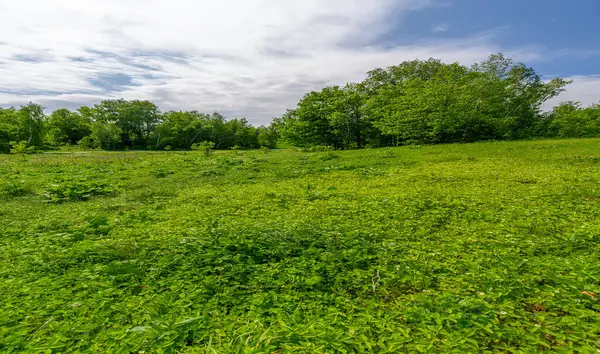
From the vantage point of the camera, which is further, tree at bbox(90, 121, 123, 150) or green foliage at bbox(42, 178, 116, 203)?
tree at bbox(90, 121, 123, 150)

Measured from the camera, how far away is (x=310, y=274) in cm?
418

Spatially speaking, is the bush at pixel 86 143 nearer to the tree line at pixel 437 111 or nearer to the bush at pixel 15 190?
the tree line at pixel 437 111

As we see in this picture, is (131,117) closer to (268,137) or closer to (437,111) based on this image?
(268,137)

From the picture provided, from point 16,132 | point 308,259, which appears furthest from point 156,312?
point 16,132

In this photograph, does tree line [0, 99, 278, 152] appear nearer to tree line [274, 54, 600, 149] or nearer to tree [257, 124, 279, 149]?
tree [257, 124, 279, 149]

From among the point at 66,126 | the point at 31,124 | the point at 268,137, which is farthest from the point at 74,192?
the point at 66,126

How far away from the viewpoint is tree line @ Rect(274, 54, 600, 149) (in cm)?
3106

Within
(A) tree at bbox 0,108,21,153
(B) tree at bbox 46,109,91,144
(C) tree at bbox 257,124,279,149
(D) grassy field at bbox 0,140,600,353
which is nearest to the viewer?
(D) grassy field at bbox 0,140,600,353

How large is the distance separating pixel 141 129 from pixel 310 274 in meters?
78.6

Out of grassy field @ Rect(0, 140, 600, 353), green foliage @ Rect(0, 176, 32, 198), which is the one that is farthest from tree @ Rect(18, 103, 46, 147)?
grassy field @ Rect(0, 140, 600, 353)

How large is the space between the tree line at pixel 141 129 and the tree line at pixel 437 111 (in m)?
34.3

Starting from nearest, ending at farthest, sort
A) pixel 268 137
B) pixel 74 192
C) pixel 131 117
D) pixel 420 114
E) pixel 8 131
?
pixel 74 192, pixel 420 114, pixel 8 131, pixel 131 117, pixel 268 137

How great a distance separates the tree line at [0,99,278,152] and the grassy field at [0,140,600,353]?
5702 centimetres

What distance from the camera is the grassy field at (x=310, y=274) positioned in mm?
2904
